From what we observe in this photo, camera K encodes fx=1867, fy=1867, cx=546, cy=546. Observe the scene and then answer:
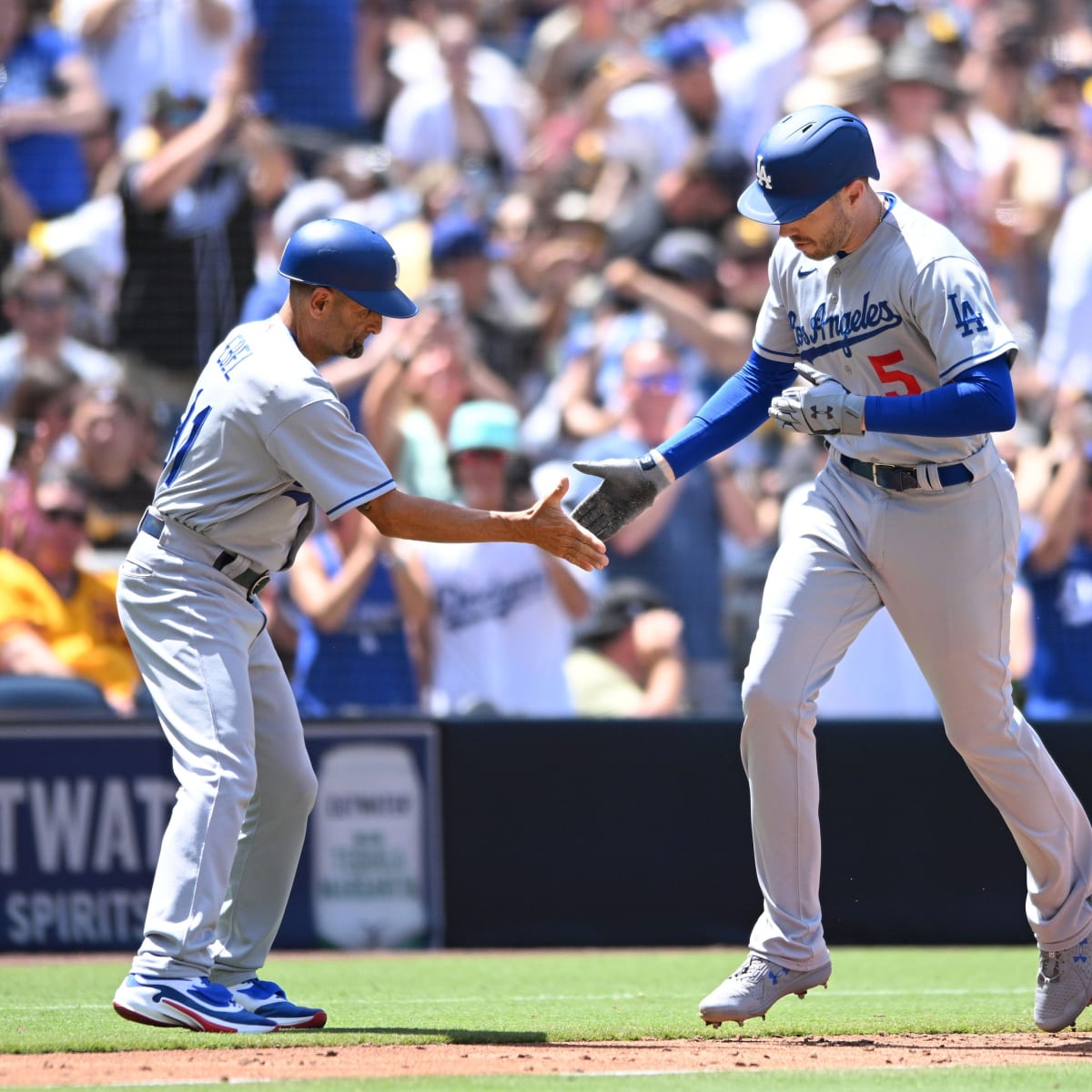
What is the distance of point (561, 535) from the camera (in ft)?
15.6

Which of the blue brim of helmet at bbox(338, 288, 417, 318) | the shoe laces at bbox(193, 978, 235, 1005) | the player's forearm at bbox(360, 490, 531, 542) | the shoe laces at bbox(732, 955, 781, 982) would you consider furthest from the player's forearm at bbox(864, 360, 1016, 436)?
the shoe laces at bbox(193, 978, 235, 1005)

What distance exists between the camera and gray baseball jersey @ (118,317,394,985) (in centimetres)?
463

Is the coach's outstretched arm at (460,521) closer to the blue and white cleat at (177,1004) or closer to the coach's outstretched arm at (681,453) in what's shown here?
the coach's outstretched arm at (681,453)

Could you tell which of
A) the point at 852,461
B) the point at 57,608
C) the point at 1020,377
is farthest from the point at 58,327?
the point at 852,461

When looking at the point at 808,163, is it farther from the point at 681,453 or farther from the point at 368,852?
the point at 368,852

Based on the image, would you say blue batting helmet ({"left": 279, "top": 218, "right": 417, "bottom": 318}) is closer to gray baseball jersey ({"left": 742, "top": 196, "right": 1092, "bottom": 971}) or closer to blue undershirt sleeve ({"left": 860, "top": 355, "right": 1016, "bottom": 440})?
gray baseball jersey ({"left": 742, "top": 196, "right": 1092, "bottom": 971})

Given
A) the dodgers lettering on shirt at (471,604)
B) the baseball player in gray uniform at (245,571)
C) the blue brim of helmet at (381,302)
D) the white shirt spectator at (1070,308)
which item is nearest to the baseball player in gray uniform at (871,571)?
the baseball player in gray uniform at (245,571)

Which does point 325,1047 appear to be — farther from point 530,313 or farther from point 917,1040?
point 530,313

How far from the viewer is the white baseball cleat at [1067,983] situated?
15.9ft

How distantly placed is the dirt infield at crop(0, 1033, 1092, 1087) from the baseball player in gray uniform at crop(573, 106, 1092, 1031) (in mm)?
200

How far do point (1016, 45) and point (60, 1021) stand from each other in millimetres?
9460

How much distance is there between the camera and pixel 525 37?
42.7 ft

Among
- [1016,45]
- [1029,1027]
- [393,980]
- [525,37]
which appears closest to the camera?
[1029,1027]

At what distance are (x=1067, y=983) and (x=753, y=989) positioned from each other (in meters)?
0.82
